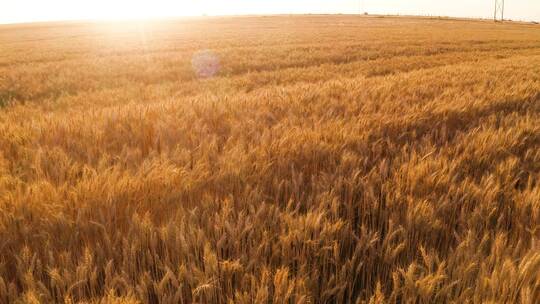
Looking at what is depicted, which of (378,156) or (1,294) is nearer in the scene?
(1,294)

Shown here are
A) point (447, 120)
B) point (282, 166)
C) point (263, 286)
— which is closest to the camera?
point (263, 286)

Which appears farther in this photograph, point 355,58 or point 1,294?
point 355,58

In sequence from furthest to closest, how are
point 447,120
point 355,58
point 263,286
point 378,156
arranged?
point 355,58 → point 447,120 → point 378,156 → point 263,286

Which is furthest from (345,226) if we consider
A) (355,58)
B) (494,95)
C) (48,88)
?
(355,58)

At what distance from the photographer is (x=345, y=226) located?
148 centimetres

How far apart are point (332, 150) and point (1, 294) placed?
1.72 metres

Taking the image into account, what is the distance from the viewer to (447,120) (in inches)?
129

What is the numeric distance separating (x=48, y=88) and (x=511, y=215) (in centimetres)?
813

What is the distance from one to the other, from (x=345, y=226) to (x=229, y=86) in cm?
605

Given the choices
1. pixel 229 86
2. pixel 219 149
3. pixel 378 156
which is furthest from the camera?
pixel 229 86

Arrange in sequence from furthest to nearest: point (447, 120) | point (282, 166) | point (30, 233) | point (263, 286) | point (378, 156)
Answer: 1. point (447, 120)
2. point (378, 156)
3. point (282, 166)
4. point (30, 233)
5. point (263, 286)

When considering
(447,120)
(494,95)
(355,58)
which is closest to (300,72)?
(355,58)

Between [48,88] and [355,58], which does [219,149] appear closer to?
[48,88]

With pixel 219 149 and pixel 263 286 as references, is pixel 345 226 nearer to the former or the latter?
pixel 263 286
